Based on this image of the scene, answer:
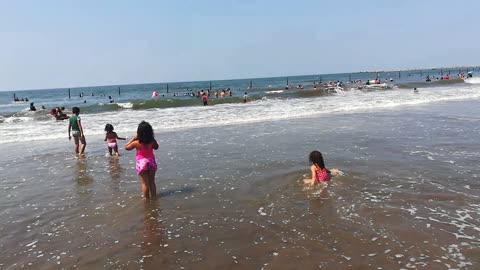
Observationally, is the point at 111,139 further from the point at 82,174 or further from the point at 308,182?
the point at 308,182

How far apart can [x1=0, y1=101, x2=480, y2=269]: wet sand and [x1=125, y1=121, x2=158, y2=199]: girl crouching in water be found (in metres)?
0.31

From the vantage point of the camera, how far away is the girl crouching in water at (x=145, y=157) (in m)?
7.35

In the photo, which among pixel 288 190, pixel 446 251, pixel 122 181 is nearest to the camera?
pixel 446 251

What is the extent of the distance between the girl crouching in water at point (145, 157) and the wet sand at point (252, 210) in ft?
1.01

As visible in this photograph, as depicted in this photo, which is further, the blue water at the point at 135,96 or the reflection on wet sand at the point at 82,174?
the blue water at the point at 135,96

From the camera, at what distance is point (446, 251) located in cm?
469

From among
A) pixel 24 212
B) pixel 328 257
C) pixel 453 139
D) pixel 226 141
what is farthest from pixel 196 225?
pixel 453 139

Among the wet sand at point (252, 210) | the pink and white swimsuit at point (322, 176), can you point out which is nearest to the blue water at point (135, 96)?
the wet sand at point (252, 210)

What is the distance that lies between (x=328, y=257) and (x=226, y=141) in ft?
31.6

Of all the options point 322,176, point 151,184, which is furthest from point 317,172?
point 151,184

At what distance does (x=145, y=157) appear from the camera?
7461 millimetres

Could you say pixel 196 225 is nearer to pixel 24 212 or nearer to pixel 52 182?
pixel 24 212

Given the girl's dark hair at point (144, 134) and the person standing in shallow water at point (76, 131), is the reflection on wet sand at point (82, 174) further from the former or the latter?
the girl's dark hair at point (144, 134)

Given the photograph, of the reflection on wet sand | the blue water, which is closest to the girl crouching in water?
the reflection on wet sand
